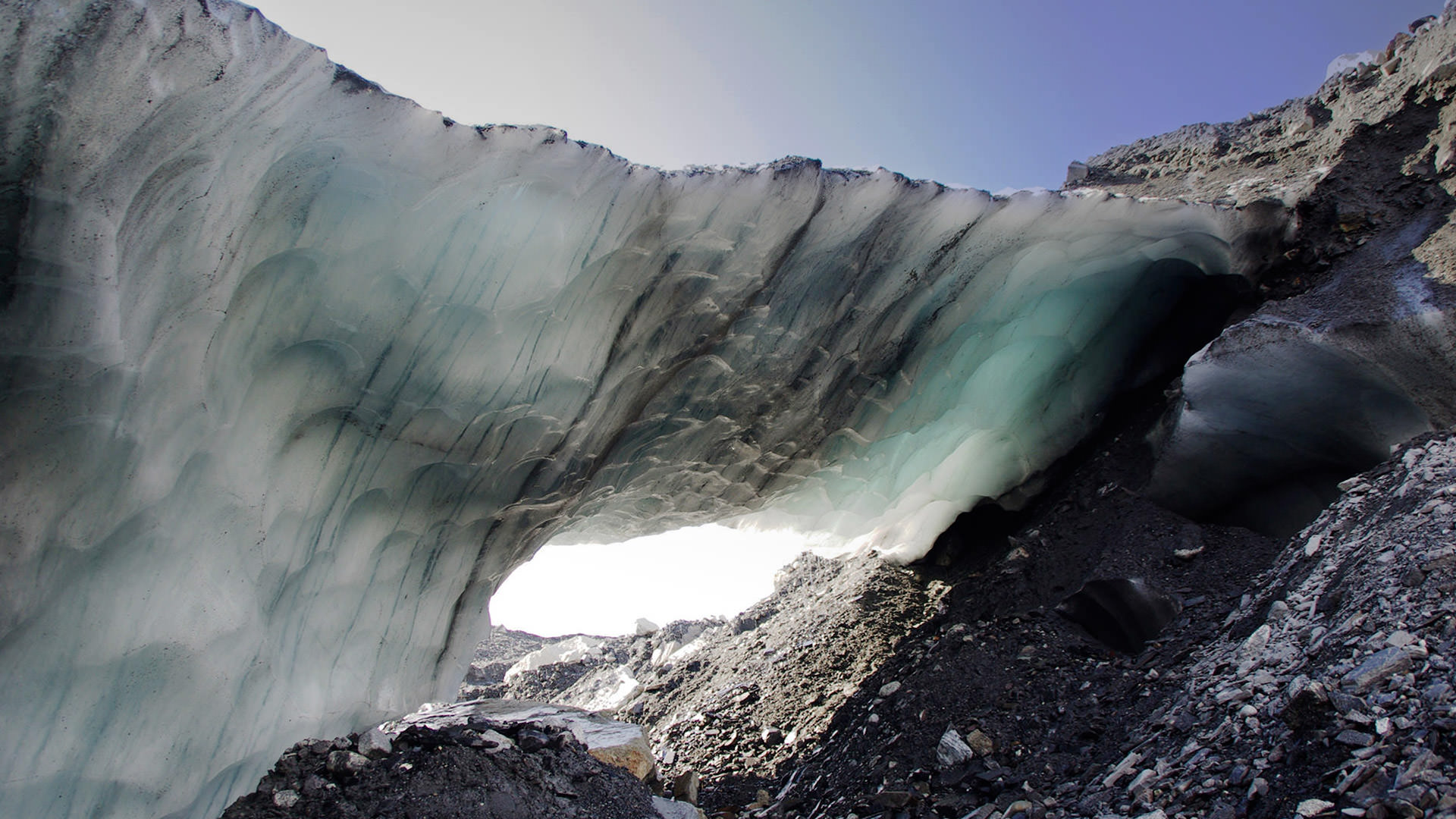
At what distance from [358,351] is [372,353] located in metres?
0.06

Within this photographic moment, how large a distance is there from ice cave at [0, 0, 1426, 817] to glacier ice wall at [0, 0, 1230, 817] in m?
0.01

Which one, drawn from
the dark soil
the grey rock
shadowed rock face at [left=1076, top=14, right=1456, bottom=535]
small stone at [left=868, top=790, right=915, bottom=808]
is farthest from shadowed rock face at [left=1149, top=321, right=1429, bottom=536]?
the dark soil

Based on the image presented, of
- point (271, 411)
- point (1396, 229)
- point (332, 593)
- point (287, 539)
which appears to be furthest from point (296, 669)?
point (1396, 229)

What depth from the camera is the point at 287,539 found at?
3695 mm

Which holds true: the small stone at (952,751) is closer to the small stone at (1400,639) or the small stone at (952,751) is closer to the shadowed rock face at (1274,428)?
the small stone at (1400,639)

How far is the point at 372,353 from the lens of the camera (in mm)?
3639

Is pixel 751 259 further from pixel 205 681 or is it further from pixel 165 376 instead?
pixel 205 681

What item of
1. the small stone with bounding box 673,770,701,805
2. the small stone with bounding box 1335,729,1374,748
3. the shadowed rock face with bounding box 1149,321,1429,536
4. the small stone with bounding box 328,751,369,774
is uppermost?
the shadowed rock face with bounding box 1149,321,1429,536

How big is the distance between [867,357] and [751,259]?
1.31 m

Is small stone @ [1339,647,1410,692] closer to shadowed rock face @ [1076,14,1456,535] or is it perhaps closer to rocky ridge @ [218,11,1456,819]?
rocky ridge @ [218,11,1456,819]

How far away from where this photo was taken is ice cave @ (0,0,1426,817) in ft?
8.85

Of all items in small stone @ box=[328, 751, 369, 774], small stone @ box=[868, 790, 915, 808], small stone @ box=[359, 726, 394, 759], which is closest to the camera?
small stone @ box=[328, 751, 369, 774]


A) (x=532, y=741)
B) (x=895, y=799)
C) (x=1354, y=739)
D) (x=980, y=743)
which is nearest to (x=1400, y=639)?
(x=1354, y=739)

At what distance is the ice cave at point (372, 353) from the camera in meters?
2.70
